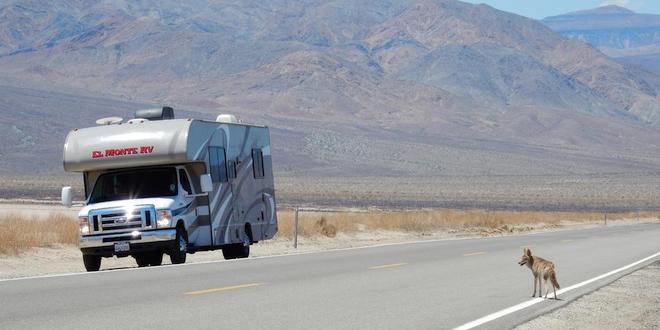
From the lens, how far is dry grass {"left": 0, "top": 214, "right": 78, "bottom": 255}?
82.1 feet

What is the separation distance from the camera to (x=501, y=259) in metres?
24.2

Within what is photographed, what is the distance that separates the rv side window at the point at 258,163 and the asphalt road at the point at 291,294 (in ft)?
8.70

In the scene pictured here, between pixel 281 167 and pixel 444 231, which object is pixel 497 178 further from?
pixel 444 231

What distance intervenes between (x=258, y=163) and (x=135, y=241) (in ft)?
19.9

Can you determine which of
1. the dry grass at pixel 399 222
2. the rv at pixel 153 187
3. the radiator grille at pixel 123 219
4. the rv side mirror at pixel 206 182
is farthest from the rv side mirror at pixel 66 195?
the dry grass at pixel 399 222

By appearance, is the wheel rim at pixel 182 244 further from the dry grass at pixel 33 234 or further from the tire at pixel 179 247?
the dry grass at pixel 33 234

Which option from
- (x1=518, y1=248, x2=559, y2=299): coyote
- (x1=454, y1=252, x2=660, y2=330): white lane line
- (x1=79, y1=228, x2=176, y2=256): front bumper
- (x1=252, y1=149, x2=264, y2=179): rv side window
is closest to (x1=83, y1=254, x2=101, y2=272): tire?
(x1=79, y1=228, x2=176, y2=256): front bumper

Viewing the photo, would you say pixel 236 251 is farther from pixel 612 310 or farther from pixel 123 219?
pixel 612 310

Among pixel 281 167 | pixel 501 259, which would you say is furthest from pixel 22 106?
pixel 501 259

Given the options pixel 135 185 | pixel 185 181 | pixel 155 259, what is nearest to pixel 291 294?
pixel 185 181

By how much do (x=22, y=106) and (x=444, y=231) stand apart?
13932cm

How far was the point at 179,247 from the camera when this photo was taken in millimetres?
21109

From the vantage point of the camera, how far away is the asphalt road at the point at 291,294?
1205cm

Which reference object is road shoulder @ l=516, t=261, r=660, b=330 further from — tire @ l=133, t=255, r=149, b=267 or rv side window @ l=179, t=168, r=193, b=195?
tire @ l=133, t=255, r=149, b=267
